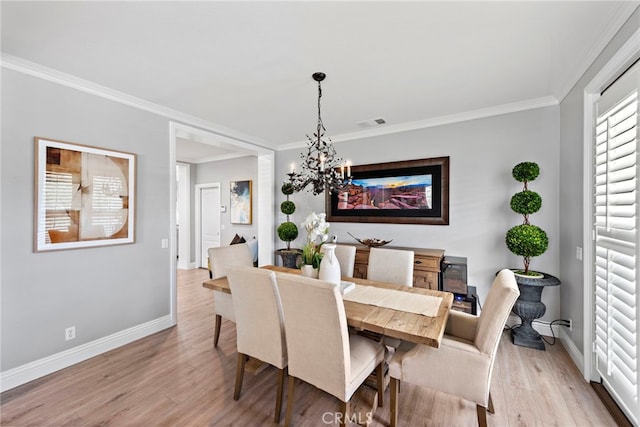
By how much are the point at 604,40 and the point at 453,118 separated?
62.5 inches

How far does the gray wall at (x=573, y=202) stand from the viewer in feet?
7.72

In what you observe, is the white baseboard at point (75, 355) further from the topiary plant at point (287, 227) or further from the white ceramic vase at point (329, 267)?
the white ceramic vase at point (329, 267)

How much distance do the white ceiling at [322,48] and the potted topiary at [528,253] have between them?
0.90 meters

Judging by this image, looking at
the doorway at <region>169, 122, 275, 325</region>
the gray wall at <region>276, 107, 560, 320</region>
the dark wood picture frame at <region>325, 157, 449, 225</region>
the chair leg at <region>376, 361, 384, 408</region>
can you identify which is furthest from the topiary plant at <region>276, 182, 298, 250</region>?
the chair leg at <region>376, 361, 384, 408</region>

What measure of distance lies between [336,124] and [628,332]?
3.37 meters

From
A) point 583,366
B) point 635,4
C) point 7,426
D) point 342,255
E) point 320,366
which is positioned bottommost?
point 7,426

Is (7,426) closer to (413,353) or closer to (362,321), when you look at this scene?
(362,321)

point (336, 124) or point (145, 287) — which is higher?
point (336, 124)

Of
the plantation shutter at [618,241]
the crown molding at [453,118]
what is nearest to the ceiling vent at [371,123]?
the crown molding at [453,118]

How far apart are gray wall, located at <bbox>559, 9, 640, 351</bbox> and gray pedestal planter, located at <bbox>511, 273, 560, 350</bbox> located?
0.66 ft

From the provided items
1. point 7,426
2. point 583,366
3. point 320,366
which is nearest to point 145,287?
point 7,426

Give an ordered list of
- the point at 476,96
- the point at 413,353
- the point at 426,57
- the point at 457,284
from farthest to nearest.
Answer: the point at 457,284, the point at 476,96, the point at 426,57, the point at 413,353

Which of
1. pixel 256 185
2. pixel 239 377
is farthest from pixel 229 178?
pixel 239 377

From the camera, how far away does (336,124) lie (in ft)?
12.5
